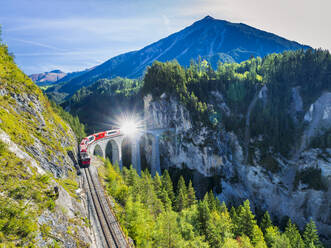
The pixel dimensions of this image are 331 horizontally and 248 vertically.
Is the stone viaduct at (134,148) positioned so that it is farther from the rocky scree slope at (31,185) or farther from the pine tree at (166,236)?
the pine tree at (166,236)

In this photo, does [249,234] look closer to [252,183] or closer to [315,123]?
[252,183]

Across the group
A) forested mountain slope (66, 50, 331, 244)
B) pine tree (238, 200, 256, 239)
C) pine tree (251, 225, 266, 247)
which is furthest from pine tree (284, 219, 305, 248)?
forested mountain slope (66, 50, 331, 244)

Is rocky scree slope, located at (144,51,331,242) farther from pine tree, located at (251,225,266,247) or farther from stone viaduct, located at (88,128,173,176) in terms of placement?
pine tree, located at (251,225,266,247)

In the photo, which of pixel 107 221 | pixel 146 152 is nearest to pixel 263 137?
pixel 146 152

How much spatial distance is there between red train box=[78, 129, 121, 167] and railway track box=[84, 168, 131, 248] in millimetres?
8517

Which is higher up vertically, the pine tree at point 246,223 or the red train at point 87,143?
the red train at point 87,143

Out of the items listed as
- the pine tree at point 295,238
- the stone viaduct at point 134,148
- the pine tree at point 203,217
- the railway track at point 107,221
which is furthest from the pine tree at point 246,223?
the stone viaduct at point 134,148

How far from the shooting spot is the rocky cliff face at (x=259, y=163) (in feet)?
210

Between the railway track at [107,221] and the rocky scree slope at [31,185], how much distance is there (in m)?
2.78

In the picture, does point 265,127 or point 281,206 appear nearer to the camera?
point 281,206

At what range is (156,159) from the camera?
88250 millimetres

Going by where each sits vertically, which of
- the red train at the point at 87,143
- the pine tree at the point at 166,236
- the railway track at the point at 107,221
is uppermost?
the red train at the point at 87,143

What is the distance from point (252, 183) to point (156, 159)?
43772mm

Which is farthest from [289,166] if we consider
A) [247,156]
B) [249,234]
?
[249,234]
